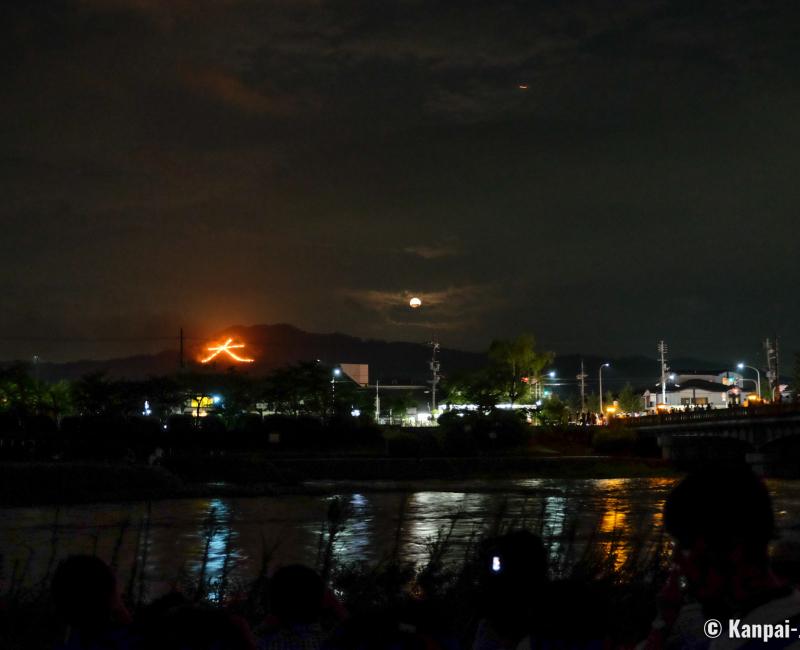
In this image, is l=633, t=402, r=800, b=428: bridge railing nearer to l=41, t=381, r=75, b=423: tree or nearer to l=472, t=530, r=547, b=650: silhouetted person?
l=41, t=381, r=75, b=423: tree

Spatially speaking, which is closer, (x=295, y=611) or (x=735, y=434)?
(x=295, y=611)

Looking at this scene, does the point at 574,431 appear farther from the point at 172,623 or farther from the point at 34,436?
the point at 172,623

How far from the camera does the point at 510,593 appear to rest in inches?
175

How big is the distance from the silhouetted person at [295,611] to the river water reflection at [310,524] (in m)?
6.10

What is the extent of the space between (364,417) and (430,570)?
80375mm

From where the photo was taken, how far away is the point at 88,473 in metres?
47.0

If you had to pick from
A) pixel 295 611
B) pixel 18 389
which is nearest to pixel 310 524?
pixel 295 611

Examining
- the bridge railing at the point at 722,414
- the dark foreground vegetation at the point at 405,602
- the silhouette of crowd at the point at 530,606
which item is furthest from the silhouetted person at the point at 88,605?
the bridge railing at the point at 722,414

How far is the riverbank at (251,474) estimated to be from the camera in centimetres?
4528

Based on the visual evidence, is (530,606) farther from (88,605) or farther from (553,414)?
(553,414)

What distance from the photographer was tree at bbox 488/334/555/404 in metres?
110

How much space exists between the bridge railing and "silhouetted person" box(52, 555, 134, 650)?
74.4 meters

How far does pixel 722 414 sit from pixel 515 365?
→ 30.6 m

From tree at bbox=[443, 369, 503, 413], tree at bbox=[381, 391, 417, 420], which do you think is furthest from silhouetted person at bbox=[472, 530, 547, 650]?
tree at bbox=[381, 391, 417, 420]
